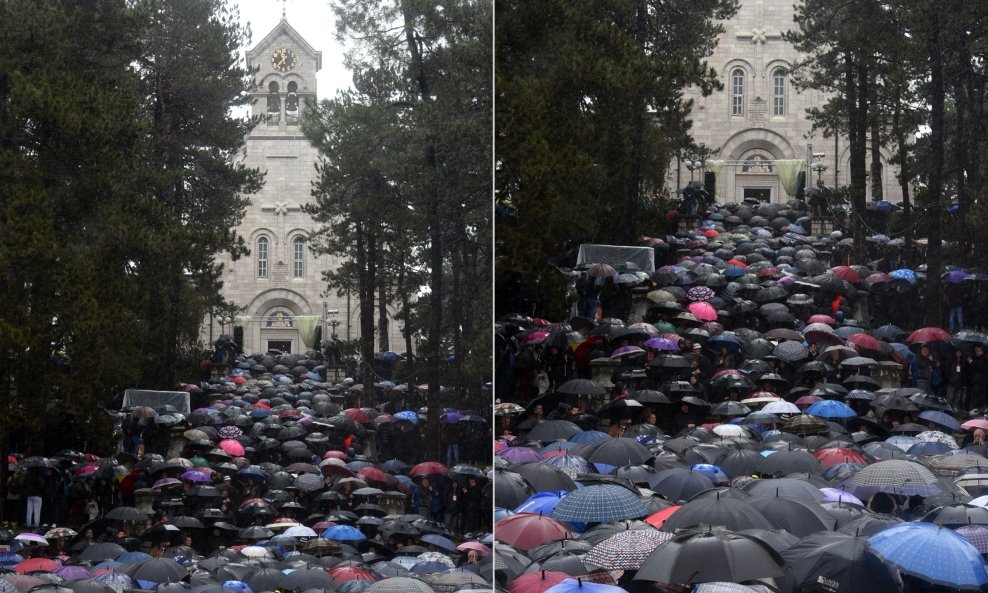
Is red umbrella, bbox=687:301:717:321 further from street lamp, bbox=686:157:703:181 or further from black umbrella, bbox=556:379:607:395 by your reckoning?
street lamp, bbox=686:157:703:181

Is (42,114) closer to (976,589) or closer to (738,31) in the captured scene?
(976,589)

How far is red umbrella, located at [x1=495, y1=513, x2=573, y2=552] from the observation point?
7938 millimetres

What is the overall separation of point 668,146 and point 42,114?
13.9 metres

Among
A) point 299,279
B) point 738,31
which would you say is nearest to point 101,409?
point 299,279

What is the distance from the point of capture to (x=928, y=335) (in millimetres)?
15727

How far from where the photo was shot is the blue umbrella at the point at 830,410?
13562 mm

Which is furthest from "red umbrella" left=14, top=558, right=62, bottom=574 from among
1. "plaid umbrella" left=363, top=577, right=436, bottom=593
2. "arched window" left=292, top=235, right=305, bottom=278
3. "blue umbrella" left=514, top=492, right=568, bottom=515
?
"blue umbrella" left=514, top=492, right=568, bottom=515

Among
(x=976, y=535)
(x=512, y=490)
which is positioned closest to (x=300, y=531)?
(x=512, y=490)

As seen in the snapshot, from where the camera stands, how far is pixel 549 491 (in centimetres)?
940

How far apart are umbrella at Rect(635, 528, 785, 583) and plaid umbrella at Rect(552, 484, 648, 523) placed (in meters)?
1.51

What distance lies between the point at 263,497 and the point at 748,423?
31.2 ft

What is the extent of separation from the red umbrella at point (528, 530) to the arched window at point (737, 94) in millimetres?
12077

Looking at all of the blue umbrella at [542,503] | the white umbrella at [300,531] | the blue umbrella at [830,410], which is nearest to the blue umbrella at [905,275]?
the blue umbrella at [830,410]

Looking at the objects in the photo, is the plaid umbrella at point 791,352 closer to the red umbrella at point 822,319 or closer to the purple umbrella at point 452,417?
the red umbrella at point 822,319
